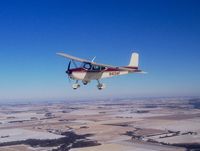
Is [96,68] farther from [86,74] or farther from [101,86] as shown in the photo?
[101,86]

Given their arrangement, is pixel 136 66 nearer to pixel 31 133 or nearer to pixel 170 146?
pixel 170 146

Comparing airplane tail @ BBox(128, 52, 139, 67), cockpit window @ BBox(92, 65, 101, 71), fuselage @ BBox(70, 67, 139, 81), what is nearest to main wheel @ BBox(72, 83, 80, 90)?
fuselage @ BBox(70, 67, 139, 81)

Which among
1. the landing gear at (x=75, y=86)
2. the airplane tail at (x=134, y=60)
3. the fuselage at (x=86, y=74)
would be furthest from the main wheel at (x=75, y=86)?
the airplane tail at (x=134, y=60)

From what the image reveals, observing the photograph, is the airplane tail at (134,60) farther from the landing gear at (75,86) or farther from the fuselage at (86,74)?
the landing gear at (75,86)

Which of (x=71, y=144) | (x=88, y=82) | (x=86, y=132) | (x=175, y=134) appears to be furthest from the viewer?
(x=86, y=132)

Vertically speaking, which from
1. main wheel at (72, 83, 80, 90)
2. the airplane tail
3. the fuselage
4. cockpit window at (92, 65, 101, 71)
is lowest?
main wheel at (72, 83, 80, 90)

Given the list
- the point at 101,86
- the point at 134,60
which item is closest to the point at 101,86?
the point at 101,86

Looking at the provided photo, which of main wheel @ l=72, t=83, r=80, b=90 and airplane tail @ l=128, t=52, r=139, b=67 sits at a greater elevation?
airplane tail @ l=128, t=52, r=139, b=67

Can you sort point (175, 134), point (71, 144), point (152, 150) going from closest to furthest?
point (152, 150)
point (71, 144)
point (175, 134)

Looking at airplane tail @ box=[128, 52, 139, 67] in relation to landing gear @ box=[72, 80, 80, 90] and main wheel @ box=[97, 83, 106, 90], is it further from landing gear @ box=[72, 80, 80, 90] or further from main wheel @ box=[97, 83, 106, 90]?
landing gear @ box=[72, 80, 80, 90]

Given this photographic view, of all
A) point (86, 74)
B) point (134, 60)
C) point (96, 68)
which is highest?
point (134, 60)

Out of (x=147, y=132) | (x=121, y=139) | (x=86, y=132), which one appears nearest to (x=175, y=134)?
(x=147, y=132)
